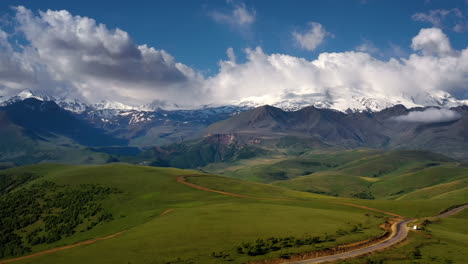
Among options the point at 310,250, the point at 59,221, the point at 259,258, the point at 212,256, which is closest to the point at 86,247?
the point at 212,256

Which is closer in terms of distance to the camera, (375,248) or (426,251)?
(426,251)

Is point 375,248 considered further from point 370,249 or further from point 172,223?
point 172,223

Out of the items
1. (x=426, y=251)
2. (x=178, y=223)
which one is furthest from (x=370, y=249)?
(x=178, y=223)

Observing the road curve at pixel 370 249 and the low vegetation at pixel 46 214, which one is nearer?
the road curve at pixel 370 249

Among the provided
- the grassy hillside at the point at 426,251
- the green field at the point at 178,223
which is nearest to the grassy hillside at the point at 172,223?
the green field at the point at 178,223

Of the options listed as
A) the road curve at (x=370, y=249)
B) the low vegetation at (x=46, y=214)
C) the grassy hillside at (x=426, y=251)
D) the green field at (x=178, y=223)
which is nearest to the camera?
the grassy hillside at (x=426, y=251)

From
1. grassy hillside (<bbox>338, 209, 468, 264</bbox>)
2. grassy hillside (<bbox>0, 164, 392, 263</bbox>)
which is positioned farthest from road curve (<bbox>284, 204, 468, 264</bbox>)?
grassy hillside (<bbox>0, 164, 392, 263</bbox>)

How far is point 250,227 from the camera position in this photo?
90812 mm

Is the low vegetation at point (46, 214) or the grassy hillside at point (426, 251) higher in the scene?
the grassy hillside at point (426, 251)

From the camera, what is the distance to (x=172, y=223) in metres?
100

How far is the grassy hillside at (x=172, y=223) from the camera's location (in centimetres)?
7212

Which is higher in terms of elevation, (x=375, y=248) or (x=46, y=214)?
(x=375, y=248)

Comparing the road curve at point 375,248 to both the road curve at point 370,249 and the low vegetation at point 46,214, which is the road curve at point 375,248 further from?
the low vegetation at point 46,214

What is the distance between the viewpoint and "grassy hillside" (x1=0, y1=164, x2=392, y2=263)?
237 feet
